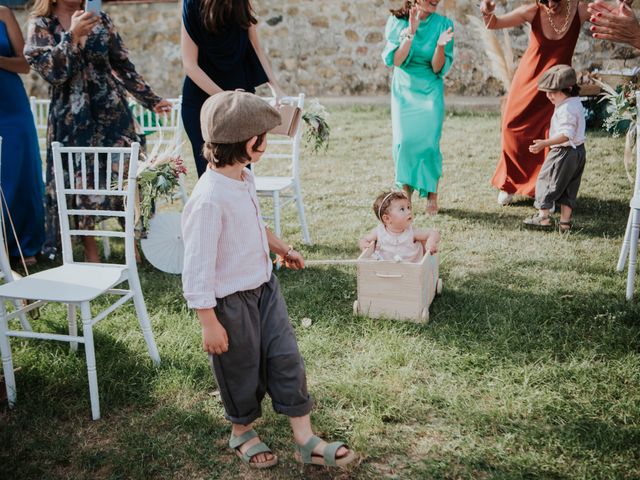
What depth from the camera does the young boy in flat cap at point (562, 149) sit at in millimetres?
4992

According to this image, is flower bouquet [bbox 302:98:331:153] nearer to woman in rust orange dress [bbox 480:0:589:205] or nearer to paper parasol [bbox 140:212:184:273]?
paper parasol [bbox 140:212:184:273]

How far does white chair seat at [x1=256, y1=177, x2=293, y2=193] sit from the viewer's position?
4.75 metres

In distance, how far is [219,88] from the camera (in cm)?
378

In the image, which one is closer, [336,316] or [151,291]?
[336,316]

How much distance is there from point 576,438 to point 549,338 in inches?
34.2

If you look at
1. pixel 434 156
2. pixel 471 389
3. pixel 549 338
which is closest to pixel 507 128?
pixel 434 156

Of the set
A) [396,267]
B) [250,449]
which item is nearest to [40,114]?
[396,267]

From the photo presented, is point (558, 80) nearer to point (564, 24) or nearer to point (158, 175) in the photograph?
point (564, 24)

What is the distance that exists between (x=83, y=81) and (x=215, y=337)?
283 cm

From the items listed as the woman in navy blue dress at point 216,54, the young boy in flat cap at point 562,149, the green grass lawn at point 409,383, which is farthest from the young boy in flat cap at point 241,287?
the young boy in flat cap at point 562,149

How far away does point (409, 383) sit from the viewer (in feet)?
10.0

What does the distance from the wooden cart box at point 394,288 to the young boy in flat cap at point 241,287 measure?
1083mm

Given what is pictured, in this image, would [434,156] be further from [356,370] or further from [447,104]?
[447,104]

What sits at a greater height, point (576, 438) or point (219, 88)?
point (219, 88)
